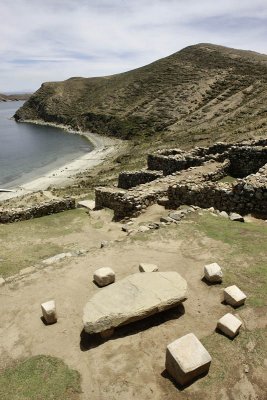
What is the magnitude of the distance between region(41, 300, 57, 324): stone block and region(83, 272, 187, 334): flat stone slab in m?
0.95

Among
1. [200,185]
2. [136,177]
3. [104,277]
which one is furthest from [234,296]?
[136,177]

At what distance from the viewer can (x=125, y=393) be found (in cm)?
705

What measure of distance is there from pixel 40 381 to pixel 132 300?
8.80 feet

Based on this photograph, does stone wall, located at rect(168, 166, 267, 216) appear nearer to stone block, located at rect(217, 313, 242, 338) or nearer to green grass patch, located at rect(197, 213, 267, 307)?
green grass patch, located at rect(197, 213, 267, 307)

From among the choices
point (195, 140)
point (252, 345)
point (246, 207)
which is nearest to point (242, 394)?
point (252, 345)

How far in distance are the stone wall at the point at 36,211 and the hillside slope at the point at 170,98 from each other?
35887mm

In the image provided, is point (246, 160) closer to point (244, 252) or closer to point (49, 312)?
point (244, 252)

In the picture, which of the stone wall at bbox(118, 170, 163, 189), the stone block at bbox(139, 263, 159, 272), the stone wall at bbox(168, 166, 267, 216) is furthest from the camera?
the stone wall at bbox(118, 170, 163, 189)

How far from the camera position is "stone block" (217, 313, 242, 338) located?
26.7ft

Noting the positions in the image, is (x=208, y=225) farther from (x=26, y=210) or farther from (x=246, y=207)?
(x=26, y=210)

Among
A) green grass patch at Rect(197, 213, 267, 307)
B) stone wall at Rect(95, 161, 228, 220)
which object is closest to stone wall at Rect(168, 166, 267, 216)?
stone wall at Rect(95, 161, 228, 220)

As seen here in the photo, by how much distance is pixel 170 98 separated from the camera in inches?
4156

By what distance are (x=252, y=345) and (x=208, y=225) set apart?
7.05 meters

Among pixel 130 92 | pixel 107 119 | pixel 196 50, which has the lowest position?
pixel 107 119
